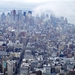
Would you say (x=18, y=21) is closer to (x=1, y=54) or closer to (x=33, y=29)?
(x=33, y=29)

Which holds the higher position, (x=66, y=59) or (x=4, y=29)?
(x=4, y=29)

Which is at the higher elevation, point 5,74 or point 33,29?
point 33,29

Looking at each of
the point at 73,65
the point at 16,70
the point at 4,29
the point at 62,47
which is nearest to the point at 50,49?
the point at 62,47

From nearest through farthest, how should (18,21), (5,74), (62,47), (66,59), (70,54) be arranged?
(5,74), (66,59), (70,54), (62,47), (18,21)

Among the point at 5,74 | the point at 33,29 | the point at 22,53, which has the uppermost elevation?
the point at 33,29

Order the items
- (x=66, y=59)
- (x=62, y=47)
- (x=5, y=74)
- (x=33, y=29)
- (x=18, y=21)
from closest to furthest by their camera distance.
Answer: (x=5, y=74) → (x=66, y=59) → (x=62, y=47) → (x=33, y=29) → (x=18, y=21)

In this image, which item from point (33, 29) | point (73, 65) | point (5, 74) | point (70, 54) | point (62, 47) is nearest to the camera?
point (5, 74)

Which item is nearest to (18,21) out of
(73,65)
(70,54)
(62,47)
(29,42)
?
(29,42)

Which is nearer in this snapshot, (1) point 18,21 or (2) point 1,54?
(2) point 1,54

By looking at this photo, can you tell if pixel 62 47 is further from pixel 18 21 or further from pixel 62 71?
pixel 18 21
